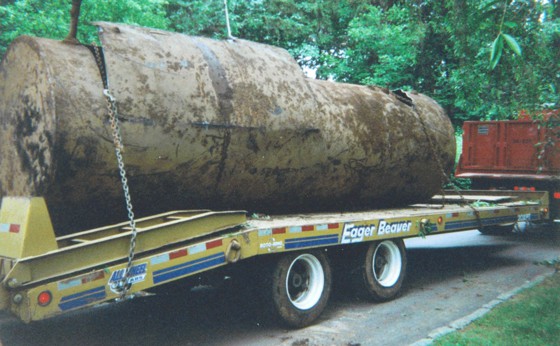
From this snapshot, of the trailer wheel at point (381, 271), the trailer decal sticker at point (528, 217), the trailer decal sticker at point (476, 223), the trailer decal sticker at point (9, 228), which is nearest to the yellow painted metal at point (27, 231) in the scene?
the trailer decal sticker at point (9, 228)

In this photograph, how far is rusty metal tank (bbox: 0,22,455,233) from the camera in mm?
5008

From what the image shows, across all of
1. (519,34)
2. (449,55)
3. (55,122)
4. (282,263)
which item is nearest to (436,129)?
(519,34)

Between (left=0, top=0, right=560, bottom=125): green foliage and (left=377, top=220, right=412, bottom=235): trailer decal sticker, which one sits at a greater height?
(left=0, top=0, right=560, bottom=125): green foliage

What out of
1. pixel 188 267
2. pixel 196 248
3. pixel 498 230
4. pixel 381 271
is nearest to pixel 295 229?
pixel 196 248

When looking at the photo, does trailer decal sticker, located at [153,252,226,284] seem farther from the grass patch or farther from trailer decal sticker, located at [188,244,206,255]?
the grass patch

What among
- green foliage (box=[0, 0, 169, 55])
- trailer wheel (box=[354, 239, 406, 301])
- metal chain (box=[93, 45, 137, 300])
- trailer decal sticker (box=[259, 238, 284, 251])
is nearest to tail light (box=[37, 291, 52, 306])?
metal chain (box=[93, 45, 137, 300])

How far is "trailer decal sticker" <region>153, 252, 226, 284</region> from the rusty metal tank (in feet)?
3.16

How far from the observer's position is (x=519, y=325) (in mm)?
A: 5664

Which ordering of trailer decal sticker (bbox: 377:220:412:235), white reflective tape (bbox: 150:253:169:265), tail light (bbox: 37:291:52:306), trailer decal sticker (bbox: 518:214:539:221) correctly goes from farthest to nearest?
1. trailer decal sticker (bbox: 518:214:539:221)
2. trailer decal sticker (bbox: 377:220:412:235)
3. white reflective tape (bbox: 150:253:169:265)
4. tail light (bbox: 37:291:52:306)

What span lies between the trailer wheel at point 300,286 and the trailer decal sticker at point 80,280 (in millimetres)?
1829

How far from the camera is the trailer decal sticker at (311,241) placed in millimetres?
5688

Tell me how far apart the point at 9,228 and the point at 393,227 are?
428cm

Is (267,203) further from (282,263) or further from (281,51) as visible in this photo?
(281,51)

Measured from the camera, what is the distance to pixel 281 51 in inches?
278
